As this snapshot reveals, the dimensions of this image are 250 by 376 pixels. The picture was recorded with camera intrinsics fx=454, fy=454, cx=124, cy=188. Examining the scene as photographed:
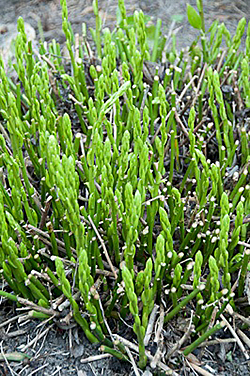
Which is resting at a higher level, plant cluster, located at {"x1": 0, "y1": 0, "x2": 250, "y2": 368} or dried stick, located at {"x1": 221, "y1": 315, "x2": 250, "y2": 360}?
plant cluster, located at {"x1": 0, "y1": 0, "x2": 250, "y2": 368}

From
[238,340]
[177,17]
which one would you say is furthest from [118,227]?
[177,17]

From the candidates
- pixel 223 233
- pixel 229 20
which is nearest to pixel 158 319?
pixel 223 233

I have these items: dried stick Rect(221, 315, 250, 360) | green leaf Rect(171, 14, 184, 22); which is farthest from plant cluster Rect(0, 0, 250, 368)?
green leaf Rect(171, 14, 184, 22)

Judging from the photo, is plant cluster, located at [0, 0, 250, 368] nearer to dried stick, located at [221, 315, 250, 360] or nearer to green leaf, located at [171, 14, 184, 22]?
dried stick, located at [221, 315, 250, 360]

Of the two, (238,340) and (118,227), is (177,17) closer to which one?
(118,227)

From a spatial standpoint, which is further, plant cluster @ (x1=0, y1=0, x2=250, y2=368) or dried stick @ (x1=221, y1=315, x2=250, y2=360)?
dried stick @ (x1=221, y1=315, x2=250, y2=360)

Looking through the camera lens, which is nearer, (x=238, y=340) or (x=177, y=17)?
(x=238, y=340)

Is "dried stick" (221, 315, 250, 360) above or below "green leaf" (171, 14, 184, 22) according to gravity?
below

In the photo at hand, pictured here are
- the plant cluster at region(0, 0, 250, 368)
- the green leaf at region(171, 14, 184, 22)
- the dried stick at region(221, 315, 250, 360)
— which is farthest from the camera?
the green leaf at region(171, 14, 184, 22)

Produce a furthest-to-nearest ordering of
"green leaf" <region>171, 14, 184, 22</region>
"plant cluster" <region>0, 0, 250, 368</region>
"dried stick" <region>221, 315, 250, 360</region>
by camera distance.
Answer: "green leaf" <region>171, 14, 184, 22</region>
"dried stick" <region>221, 315, 250, 360</region>
"plant cluster" <region>0, 0, 250, 368</region>

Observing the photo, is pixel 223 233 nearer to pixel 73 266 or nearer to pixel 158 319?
pixel 158 319

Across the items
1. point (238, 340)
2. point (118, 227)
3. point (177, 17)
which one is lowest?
point (238, 340)
